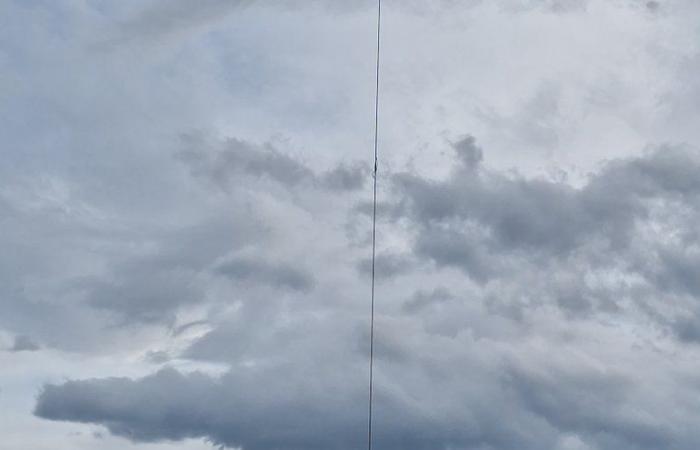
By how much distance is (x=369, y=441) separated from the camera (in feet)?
103

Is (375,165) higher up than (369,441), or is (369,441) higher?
(375,165)

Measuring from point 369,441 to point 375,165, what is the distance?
24778mm

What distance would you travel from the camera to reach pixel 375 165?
42031mm

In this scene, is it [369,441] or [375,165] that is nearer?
[369,441]
